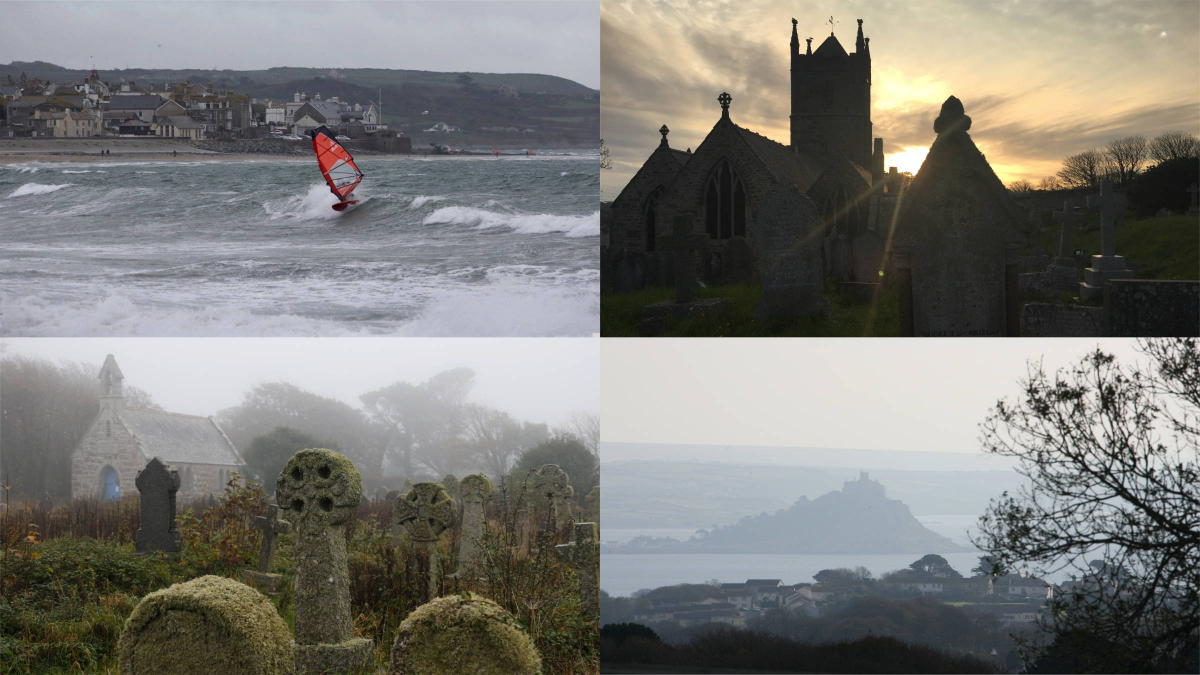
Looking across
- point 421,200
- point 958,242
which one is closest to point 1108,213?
point 958,242

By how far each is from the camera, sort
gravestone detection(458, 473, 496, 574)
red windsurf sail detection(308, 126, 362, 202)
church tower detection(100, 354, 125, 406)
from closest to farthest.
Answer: gravestone detection(458, 473, 496, 574) < red windsurf sail detection(308, 126, 362, 202) < church tower detection(100, 354, 125, 406)

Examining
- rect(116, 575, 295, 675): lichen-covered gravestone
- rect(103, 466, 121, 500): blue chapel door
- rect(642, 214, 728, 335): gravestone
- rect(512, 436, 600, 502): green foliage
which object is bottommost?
rect(103, 466, 121, 500): blue chapel door

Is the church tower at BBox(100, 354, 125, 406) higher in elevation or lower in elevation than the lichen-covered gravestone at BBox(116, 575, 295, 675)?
lower

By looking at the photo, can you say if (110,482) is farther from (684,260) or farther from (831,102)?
(831,102)

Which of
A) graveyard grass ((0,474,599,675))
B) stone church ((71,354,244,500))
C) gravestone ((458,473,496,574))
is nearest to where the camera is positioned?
graveyard grass ((0,474,599,675))

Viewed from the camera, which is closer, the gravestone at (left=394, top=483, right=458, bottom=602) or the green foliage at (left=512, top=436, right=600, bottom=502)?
the gravestone at (left=394, top=483, right=458, bottom=602)

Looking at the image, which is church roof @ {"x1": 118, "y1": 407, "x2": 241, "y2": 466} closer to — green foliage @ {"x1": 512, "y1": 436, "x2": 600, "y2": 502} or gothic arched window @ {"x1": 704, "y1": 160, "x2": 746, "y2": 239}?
green foliage @ {"x1": 512, "y1": 436, "x2": 600, "y2": 502}

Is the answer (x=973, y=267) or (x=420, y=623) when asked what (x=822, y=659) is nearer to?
(x=973, y=267)

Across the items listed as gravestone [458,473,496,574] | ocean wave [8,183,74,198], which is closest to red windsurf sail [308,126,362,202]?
ocean wave [8,183,74,198]
